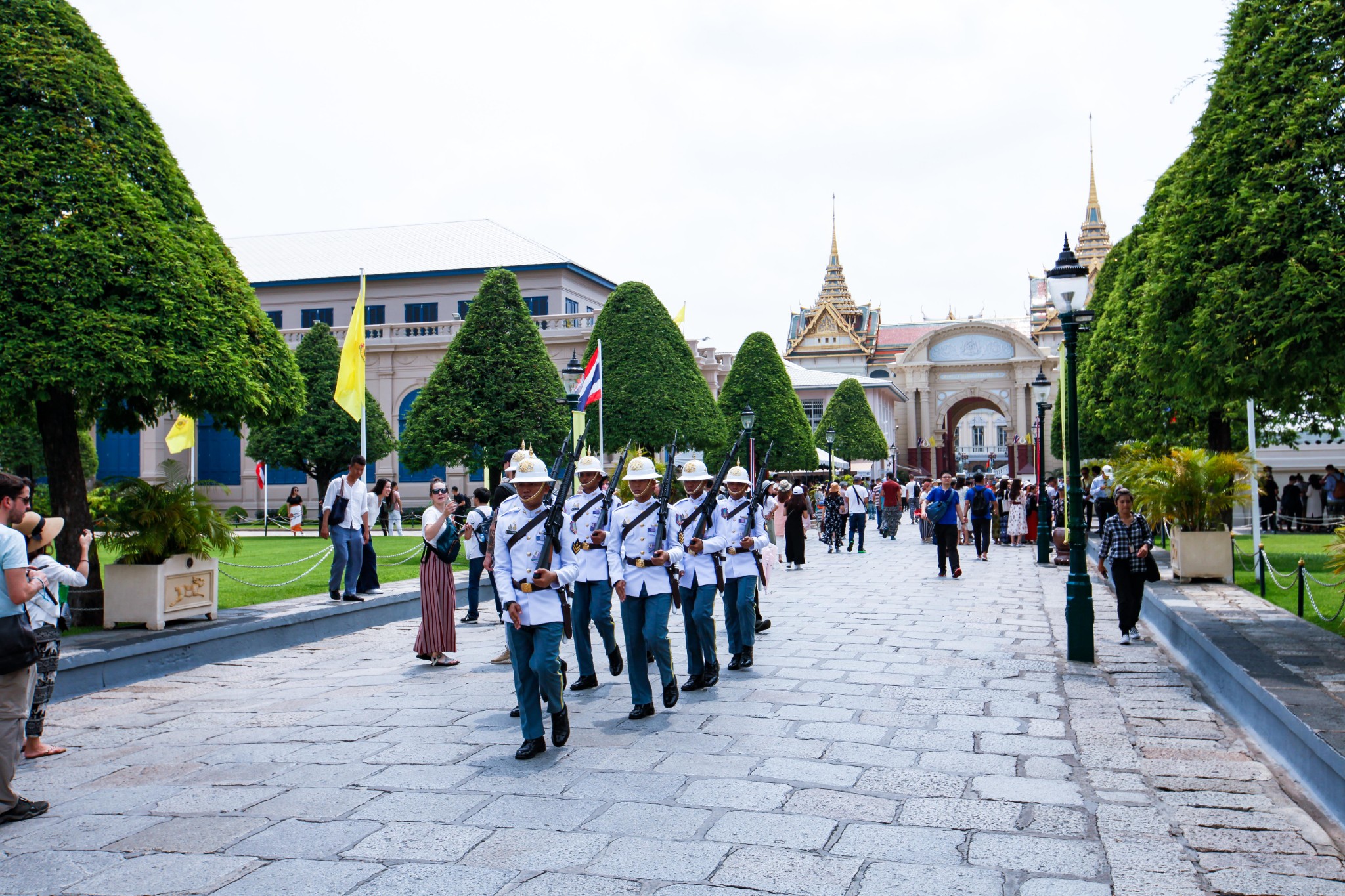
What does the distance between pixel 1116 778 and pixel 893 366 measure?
78961 millimetres

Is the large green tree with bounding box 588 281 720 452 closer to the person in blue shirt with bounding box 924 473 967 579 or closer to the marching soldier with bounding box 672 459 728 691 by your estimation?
the person in blue shirt with bounding box 924 473 967 579

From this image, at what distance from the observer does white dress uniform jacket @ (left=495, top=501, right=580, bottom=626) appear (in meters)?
6.27

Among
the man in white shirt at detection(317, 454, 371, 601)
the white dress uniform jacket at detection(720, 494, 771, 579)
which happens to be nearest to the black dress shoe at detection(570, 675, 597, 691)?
the white dress uniform jacket at detection(720, 494, 771, 579)

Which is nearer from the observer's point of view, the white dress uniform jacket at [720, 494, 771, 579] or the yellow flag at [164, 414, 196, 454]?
the white dress uniform jacket at [720, 494, 771, 579]

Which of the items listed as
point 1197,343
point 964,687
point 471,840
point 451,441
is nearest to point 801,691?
point 964,687

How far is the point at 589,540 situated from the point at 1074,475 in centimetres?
528

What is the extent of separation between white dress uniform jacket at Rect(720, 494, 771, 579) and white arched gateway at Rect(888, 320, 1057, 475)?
70387 mm

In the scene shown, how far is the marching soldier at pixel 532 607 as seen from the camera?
6184mm

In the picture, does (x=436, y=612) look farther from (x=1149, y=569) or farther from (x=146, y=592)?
(x=1149, y=569)

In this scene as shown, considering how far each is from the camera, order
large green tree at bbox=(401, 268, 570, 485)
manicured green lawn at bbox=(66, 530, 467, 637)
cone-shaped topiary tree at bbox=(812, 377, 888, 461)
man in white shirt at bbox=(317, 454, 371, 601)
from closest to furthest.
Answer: man in white shirt at bbox=(317, 454, 371, 601)
manicured green lawn at bbox=(66, 530, 467, 637)
large green tree at bbox=(401, 268, 570, 485)
cone-shaped topiary tree at bbox=(812, 377, 888, 461)

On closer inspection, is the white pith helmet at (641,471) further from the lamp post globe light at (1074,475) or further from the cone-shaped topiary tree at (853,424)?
the cone-shaped topiary tree at (853,424)

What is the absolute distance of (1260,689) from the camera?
22.1 ft

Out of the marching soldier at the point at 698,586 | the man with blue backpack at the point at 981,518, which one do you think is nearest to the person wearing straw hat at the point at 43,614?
the marching soldier at the point at 698,586

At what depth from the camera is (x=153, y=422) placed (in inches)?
464
